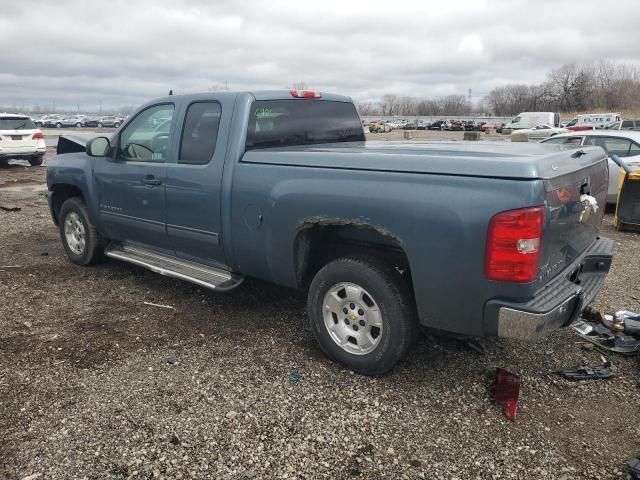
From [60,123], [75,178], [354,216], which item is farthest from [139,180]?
[60,123]

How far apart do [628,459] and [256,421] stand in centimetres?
201

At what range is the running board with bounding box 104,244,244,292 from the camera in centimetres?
426

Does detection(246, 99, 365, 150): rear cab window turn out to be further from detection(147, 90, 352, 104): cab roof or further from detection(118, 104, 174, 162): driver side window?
detection(118, 104, 174, 162): driver side window

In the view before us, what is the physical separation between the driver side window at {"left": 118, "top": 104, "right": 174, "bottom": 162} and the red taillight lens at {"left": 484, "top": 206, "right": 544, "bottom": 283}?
9.87 feet

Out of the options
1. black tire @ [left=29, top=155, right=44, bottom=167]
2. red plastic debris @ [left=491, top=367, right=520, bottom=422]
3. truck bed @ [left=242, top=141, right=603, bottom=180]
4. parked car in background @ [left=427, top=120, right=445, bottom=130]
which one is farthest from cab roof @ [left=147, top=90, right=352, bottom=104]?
parked car in background @ [left=427, top=120, right=445, bottom=130]

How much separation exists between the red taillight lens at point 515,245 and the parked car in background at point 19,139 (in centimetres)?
1738

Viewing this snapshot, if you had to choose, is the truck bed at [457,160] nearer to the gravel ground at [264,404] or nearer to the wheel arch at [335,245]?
the wheel arch at [335,245]

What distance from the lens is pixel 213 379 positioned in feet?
11.7

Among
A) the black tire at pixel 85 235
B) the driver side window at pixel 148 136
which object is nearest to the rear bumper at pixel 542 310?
the driver side window at pixel 148 136

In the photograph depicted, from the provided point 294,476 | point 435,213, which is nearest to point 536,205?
point 435,213

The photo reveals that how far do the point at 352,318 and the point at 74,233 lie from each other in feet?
13.0

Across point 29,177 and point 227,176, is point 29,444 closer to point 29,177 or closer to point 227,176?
point 227,176

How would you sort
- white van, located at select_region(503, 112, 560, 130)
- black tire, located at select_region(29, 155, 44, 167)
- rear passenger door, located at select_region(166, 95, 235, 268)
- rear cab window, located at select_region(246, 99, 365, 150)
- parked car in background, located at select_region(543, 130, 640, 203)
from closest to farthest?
rear passenger door, located at select_region(166, 95, 235, 268), rear cab window, located at select_region(246, 99, 365, 150), parked car in background, located at select_region(543, 130, 640, 203), black tire, located at select_region(29, 155, 44, 167), white van, located at select_region(503, 112, 560, 130)

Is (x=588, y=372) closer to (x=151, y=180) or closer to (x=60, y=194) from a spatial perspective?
(x=151, y=180)
